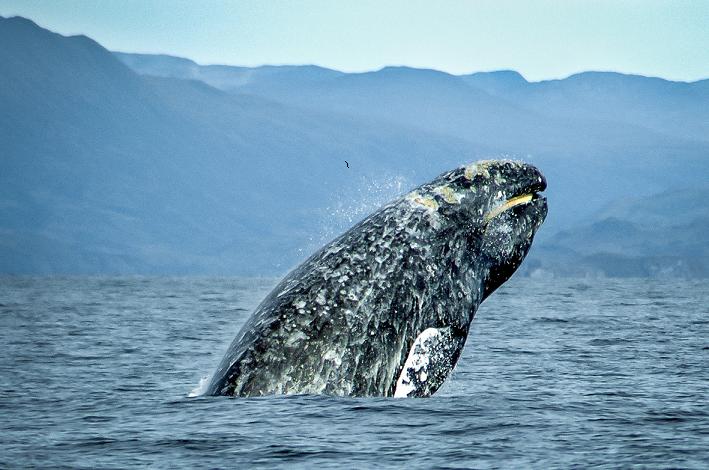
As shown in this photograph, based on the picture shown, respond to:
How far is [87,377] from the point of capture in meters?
14.7

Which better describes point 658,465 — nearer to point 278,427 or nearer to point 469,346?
point 278,427

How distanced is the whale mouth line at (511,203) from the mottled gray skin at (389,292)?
39mm

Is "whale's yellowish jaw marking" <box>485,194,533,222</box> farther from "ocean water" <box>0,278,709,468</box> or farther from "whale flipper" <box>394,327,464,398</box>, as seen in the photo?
"ocean water" <box>0,278,709,468</box>

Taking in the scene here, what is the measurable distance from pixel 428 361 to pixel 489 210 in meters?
1.90

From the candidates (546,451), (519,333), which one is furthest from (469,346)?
(546,451)

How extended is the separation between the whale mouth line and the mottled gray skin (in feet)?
Answer: 0.13

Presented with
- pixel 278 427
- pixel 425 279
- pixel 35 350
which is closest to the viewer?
pixel 278 427

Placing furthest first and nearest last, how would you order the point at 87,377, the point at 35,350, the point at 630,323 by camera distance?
the point at 630,323 → the point at 35,350 → the point at 87,377

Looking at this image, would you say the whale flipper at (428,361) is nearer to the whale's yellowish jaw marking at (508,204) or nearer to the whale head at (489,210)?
the whale head at (489,210)

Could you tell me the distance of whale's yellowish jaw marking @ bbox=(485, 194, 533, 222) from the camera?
35.3 feet

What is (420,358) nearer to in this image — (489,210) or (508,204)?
(489,210)

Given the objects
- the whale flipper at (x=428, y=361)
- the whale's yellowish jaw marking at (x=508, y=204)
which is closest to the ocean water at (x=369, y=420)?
the whale flipper at (x=428, y=361)

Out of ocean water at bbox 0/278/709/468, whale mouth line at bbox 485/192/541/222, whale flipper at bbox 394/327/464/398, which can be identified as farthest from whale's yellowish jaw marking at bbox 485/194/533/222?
ocean water at bbox 0/278/709/468

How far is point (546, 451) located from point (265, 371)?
2441 mm
